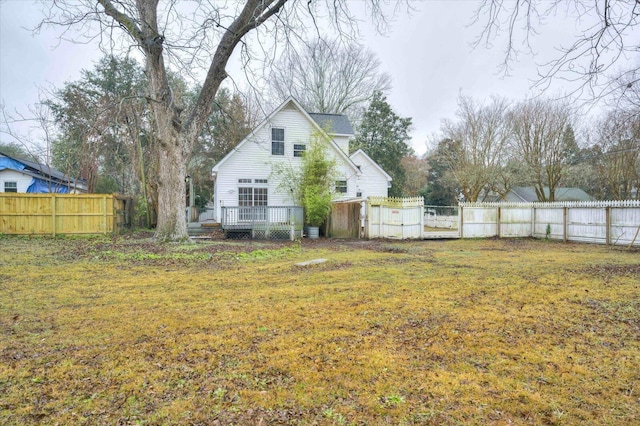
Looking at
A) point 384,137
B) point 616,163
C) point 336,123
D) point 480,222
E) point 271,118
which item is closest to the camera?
point 480,222

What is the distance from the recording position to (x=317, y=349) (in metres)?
3.48

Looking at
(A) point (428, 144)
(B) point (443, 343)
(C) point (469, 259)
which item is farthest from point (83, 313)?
(A) point (428, 144)

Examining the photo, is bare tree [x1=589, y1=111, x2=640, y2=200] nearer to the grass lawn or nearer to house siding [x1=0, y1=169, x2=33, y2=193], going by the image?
the grass lawn

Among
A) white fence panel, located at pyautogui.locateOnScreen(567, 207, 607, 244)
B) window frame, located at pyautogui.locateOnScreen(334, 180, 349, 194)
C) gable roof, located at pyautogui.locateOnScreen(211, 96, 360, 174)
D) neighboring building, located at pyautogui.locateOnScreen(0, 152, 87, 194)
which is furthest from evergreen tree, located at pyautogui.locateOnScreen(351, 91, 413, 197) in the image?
neighboring building, located at pyautogui.locateOnScreen(0, 152, 87, 194)

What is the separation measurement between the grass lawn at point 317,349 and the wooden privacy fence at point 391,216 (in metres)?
8.80

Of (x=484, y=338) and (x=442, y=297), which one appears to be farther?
(x=442, y=297)

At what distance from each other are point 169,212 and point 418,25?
365 inches

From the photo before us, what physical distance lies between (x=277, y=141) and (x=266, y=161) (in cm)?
125

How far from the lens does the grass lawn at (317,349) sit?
2457 millimetres

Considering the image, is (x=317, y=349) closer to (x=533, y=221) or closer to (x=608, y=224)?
(x=608, y=224)

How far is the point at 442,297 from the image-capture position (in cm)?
551

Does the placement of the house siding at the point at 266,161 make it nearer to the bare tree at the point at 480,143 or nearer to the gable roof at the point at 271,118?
the gable roof at the point at 271,118

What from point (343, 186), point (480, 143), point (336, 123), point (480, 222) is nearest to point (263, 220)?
point (343, 186)

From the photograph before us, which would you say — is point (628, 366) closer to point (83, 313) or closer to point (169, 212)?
point (83, 313)
